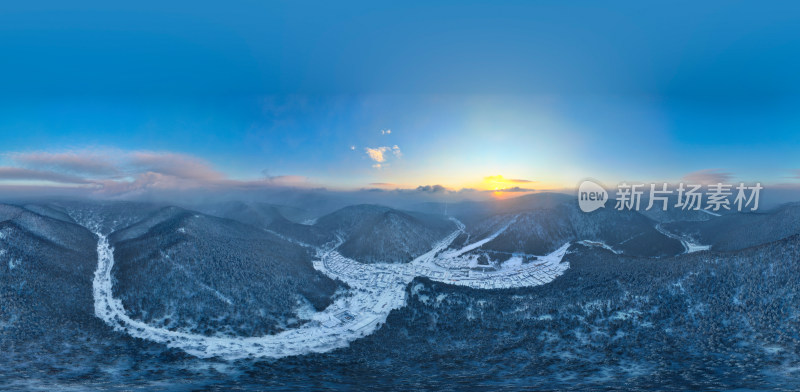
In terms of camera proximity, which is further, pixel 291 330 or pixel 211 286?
pixel 211 286

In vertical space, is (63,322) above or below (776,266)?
below

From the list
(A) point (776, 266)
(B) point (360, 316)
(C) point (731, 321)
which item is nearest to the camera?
(C) point (731, 321)

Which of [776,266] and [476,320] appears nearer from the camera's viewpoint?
[776,266]

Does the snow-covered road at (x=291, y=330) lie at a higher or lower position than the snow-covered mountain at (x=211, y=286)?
lower

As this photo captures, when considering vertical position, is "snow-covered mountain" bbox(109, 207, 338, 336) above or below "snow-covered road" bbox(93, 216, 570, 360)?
above

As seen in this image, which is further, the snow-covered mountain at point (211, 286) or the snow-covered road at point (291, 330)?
the snow-covered mountain at point (211, 286)

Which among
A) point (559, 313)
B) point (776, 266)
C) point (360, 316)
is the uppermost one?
point (776, 266)

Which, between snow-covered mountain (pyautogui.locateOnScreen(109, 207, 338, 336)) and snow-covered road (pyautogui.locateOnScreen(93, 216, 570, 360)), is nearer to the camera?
snow-covered road (pyautogui.locateOnScreen(93, 216, 570, 360))

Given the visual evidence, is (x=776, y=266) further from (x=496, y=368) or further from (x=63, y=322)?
(x=63, y=322)

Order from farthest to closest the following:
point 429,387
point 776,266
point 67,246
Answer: point 67,246
point 776,266
point 429,387

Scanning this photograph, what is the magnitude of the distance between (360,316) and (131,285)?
94776 millimetres

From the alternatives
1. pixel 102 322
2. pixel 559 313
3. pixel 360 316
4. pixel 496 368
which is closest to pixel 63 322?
pixel 102 322

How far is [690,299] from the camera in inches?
4680

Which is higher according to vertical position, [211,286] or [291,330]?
[211,286]
